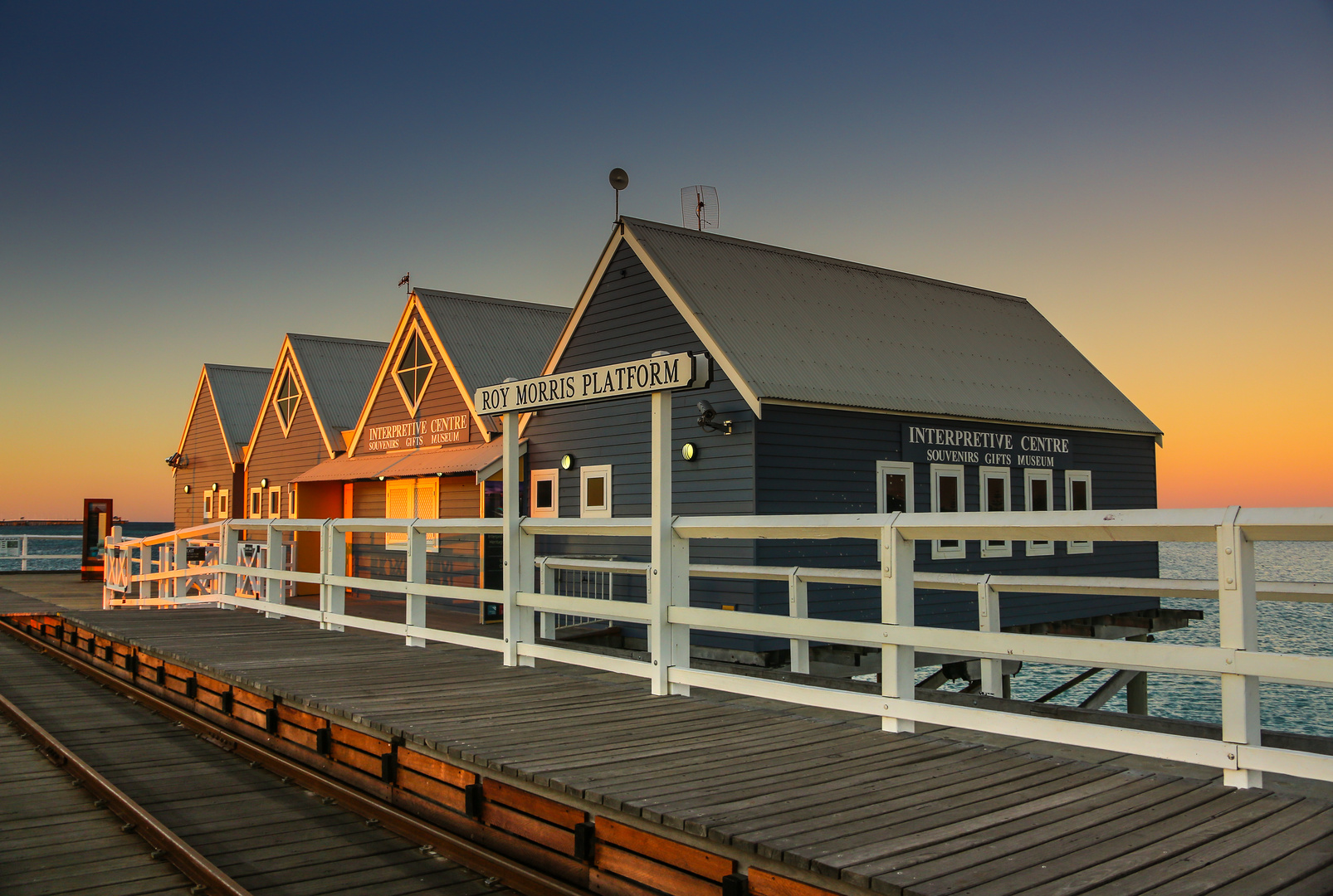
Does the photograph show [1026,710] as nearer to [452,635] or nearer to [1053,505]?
[452,635]

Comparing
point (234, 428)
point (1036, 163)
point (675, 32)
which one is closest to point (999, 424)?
point (1036, 163)

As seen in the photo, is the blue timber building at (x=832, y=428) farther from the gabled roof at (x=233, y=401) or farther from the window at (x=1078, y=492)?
the gabled roof at (x=233, y=401)

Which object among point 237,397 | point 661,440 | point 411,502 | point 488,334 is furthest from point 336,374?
point 661,440

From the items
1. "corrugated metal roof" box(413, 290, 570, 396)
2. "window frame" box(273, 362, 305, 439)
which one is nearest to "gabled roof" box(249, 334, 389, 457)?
"window frame" box(273, 362, 305, 439)

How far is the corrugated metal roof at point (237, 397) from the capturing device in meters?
32.4

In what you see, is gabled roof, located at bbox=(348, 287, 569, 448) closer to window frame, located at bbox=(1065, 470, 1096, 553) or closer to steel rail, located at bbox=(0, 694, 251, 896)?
window frame, located at bbox=(1065, 470, 1096, 553)

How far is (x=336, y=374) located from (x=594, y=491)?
12826 millimetres

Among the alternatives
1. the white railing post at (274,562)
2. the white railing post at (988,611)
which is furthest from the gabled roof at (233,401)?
the white railing post at (988,611)

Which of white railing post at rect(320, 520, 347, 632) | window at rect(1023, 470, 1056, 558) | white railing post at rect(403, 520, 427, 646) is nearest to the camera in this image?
Answer: white railing post at rect(403, 520, 427, 646)

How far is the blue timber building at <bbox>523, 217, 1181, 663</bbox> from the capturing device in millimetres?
14680

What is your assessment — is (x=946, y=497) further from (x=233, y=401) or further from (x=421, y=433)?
(x=233, y=401)

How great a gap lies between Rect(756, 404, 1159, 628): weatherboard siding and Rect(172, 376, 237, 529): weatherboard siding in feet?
74.5

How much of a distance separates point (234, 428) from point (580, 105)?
678 inches

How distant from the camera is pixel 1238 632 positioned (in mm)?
4090
